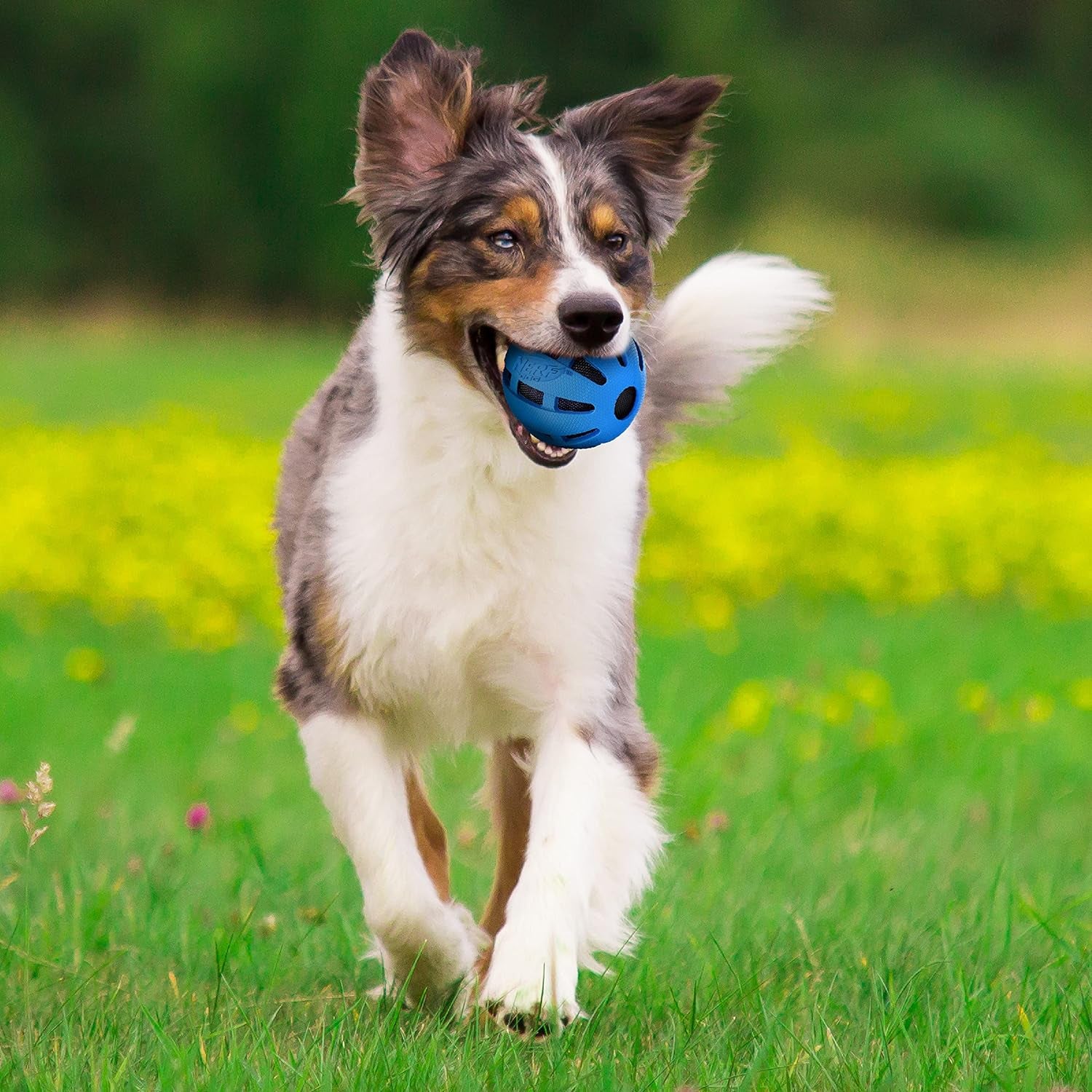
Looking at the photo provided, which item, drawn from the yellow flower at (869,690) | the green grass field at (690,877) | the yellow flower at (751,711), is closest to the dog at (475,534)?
the green grass field at (690,877)

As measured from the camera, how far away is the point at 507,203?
141 inches

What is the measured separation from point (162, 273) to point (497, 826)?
2674cm

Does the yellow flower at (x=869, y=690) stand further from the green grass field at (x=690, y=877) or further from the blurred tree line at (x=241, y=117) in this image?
the blurred tree line at (x=241, y=117)

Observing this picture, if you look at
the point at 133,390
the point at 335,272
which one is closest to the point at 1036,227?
the point at 335,272

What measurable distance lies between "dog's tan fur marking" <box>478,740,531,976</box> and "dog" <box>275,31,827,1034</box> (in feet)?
0.69

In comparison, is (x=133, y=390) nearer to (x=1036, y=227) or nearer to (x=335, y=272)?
(x=335, y=272)

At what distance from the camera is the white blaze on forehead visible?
11.3ft

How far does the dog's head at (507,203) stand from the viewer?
350 centimetres

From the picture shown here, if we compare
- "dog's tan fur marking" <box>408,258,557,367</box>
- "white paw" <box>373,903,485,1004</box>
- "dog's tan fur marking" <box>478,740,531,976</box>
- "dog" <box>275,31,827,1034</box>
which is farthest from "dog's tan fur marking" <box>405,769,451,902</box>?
"dog's tan fur marking" <box>408,258,557,367</box>

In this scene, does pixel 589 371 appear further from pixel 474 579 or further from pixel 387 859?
pixel 387 859

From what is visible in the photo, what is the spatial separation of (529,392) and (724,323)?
156 cm

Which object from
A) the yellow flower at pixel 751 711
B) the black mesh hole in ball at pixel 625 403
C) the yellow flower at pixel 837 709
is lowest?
the yellow flower at pixel 751 711

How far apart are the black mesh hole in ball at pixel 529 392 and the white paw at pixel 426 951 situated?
105cm

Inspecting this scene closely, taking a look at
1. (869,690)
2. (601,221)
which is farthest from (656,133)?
(869,690)
